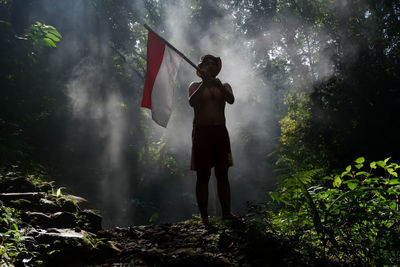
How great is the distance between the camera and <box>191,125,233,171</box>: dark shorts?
3.83 meters

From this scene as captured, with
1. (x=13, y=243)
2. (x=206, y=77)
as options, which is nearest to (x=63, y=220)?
(x=13, y=243)

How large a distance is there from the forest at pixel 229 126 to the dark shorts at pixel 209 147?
72 centimetres

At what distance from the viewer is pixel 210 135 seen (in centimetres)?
385

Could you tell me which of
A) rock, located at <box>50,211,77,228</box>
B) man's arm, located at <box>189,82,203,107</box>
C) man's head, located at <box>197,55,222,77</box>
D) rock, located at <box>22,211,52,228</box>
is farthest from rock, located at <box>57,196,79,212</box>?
man's head, located at <box>197,55,222,77</box>

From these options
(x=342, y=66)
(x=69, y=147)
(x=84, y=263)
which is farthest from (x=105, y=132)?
(x=84, y=263)

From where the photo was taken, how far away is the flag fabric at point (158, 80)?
13.4ft

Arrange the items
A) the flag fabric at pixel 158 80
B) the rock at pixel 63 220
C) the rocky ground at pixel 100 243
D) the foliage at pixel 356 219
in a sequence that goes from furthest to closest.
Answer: the flag fabric at pixel 158 80
the rock at pixel 63 220
the rocky ground at pixel 100 243
the foliage at pixel 356 219

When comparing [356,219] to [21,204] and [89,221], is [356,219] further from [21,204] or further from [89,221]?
[21,204]

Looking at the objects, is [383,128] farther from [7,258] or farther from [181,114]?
[181,114]

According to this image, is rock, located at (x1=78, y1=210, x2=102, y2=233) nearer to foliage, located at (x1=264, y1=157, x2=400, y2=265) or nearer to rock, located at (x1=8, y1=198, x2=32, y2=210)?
rock, located at (x1=8, y1=198, x2=32, y2=210)

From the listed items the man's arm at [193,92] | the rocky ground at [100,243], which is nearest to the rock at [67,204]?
the rocky ground at [100,243]

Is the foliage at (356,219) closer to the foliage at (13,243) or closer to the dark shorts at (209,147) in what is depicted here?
the dark shorts at (209,147)

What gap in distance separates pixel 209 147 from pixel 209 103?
561mm

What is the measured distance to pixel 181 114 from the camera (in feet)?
61.6
